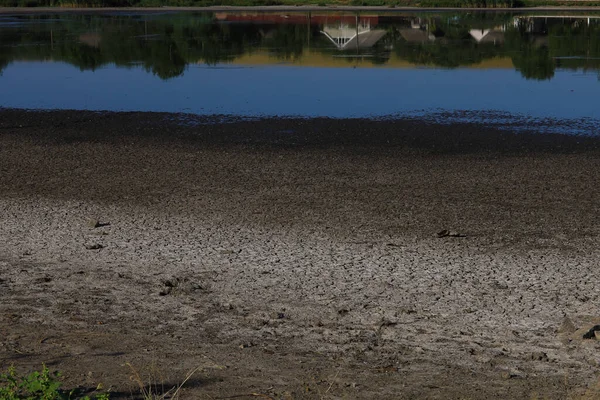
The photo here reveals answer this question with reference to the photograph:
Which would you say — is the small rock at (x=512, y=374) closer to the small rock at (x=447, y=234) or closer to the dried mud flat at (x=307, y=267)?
the dried mud flat at (x=307, y=267)

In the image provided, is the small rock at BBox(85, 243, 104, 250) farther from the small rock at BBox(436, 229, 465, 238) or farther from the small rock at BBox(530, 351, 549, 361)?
the small rock at BBox(530, 351, 549, 361)

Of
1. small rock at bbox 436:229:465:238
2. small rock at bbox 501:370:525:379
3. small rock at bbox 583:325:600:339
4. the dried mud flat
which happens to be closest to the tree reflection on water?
the dried mud flat

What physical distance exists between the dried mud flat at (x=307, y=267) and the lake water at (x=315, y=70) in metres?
5.19

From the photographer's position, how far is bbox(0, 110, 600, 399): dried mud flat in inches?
241

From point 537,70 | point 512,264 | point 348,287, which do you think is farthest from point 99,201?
point 537,70

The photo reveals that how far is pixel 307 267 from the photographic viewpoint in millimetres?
8422

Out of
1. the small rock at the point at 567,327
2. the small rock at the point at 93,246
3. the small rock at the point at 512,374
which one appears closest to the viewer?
the small rock at the point at 512,374

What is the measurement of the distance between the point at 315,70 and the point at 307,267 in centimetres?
2129

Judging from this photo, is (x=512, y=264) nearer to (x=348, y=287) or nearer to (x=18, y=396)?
(x=348, y=287)

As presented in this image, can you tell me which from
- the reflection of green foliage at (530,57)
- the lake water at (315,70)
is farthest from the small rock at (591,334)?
the reflection of green foliage at (530,57)

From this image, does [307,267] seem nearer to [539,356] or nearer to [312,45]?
[539,356]

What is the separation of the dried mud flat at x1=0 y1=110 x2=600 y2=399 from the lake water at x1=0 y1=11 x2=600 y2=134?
5.19 meters

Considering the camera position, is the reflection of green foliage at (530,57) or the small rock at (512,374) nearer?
the small rock at (512,374)

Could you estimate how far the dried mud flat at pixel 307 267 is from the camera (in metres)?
6.11
